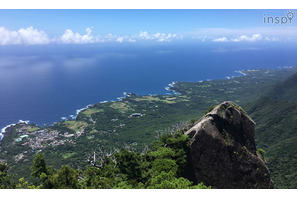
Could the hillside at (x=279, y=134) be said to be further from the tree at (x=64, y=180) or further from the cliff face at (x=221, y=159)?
the tree at (x=64, y=180)

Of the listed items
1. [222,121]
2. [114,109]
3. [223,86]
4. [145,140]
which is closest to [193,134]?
[222,121]

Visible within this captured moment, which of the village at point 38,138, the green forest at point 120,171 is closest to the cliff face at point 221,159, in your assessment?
the green forest at point 120,171

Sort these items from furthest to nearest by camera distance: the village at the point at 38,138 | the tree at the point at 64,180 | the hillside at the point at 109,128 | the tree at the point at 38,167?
1. the village at the point at 38,138
2. the hillside at the point at 109,128
3. the tree at the point at 38,167
4. the tree at the point at 64,180

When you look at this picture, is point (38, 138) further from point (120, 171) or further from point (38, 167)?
point (120, 171)

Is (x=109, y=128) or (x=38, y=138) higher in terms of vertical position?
(x=38, y=138)

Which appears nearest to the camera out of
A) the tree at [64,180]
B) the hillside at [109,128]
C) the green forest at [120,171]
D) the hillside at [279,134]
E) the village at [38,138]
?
the tree at [64,180]

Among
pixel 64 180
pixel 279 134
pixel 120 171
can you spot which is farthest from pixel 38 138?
pixel 279 134

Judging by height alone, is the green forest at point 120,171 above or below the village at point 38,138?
above

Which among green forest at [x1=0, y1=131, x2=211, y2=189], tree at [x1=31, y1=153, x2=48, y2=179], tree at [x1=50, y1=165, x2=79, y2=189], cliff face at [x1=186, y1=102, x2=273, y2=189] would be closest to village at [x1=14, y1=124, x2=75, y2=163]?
tree at [x1=31, y1=153, x2=48, y2=179]

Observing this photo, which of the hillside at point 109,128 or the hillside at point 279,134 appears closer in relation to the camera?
the hillside at point 279,134
